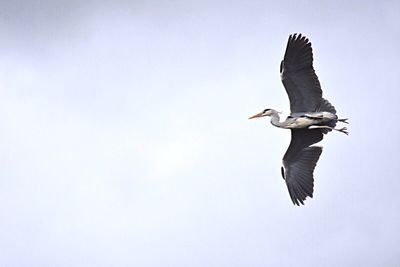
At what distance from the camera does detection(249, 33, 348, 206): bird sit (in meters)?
37.2

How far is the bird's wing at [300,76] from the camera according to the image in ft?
121

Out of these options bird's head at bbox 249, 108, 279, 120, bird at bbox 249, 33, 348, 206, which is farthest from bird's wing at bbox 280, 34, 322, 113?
bird's head at bbox 249, 108, 279, 120

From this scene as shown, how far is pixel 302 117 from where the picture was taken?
38344 millimetres

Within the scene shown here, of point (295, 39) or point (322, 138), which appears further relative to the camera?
point (322, 138)

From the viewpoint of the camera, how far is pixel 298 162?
132ft

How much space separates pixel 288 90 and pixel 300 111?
3.57 ft

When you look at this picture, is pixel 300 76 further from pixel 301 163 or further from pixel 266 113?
pixel 301 163

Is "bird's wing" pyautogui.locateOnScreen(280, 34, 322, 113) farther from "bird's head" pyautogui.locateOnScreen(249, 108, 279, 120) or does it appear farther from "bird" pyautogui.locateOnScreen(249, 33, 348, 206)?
"bird's head" pyautogui.locateOnScreen(249, 108, 279, 120)

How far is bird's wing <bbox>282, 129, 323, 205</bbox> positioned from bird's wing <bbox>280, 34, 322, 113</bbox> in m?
1.84

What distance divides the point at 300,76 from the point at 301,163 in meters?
4.50

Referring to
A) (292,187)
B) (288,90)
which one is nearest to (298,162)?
(292,187)

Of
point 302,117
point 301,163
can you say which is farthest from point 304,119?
point 301,163

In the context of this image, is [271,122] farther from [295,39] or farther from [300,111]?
[295,39]

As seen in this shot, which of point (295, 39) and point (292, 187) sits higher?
point (295, 39)
